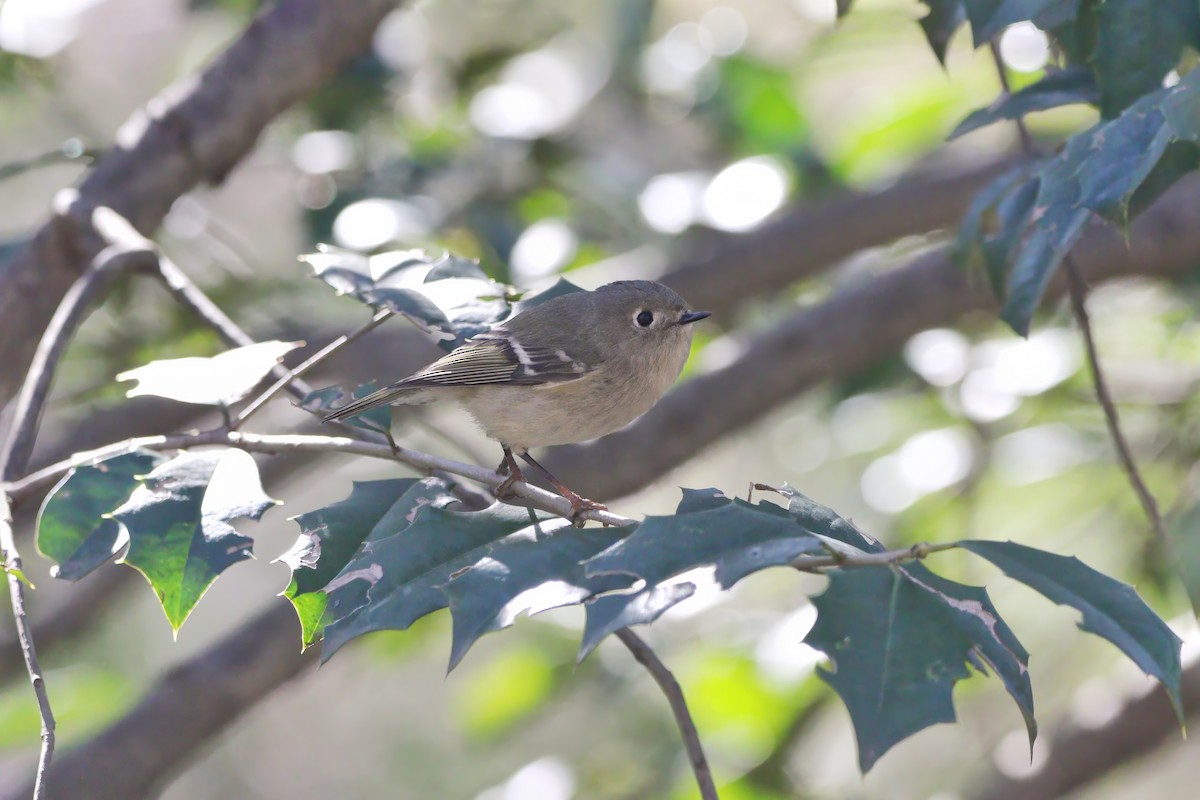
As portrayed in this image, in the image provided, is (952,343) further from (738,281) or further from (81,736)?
(81,736)

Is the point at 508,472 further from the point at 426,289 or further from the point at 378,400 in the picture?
the point at 426,289

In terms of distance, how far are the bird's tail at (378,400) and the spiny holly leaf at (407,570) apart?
15.6 inches

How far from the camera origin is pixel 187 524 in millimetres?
1375

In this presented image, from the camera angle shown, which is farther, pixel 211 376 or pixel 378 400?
pixel 378 400

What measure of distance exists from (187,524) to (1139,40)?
1.42 metres

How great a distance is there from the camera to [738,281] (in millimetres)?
3312

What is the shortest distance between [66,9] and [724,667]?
246 centimetres

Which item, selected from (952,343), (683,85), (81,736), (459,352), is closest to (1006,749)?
(952,343)

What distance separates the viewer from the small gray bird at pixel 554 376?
2264 mm

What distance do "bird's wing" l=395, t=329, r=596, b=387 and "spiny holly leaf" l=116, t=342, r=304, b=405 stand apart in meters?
0.67

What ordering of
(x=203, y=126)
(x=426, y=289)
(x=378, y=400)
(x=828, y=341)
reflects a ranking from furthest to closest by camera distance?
(x=828, y=341), (x=203, y=126), (x=378, y=400), (x=426, y=289)

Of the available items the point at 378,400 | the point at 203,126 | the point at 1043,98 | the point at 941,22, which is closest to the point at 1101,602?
the point at 1043,98

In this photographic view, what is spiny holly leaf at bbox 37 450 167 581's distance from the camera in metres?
→ 1.38

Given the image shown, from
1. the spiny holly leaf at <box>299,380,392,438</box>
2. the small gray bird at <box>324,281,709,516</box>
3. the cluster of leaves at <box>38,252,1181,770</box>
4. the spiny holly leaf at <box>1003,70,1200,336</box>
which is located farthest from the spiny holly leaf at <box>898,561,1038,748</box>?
the small gray bird at <box>324,281,709,516</box>
